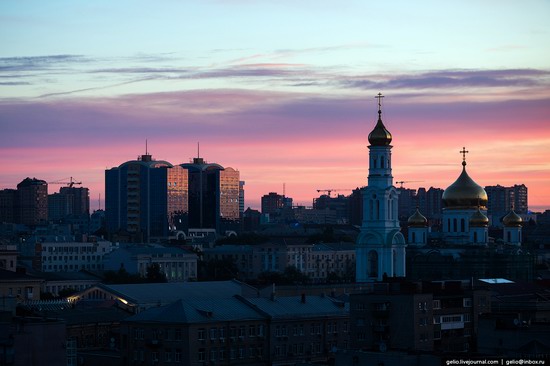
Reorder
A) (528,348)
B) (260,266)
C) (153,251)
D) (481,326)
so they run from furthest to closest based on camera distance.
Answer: (260,266) < (153,251) < (481,326) < (528,348)

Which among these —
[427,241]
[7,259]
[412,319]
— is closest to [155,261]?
[427,241]

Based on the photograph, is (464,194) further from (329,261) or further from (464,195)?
(329,261)

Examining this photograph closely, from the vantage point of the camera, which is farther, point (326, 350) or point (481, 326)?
point (326, 350)

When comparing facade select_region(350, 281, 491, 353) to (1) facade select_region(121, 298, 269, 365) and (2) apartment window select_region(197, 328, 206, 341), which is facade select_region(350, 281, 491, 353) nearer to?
(1) facade select_region(121, 298, 269, 365)

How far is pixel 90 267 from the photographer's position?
138 meters

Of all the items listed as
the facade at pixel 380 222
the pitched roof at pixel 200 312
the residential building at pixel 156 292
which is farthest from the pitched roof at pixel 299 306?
the facade at pixel 380 222

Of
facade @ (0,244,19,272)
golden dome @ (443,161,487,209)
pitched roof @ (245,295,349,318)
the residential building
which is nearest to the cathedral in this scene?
golden dome @ (443,161,487,209)

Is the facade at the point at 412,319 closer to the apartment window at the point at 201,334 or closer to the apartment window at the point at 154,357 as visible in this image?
the apartment window at the point at 201,334

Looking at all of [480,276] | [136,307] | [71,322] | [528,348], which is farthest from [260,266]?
[528,348]

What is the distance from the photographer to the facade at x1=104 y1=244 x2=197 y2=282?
13138 cm

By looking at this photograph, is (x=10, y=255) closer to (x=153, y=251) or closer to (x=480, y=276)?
(x=480, y=276)

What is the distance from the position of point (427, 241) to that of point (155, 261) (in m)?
24.3

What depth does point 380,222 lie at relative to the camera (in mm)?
102938

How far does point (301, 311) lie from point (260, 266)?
77.2 m
